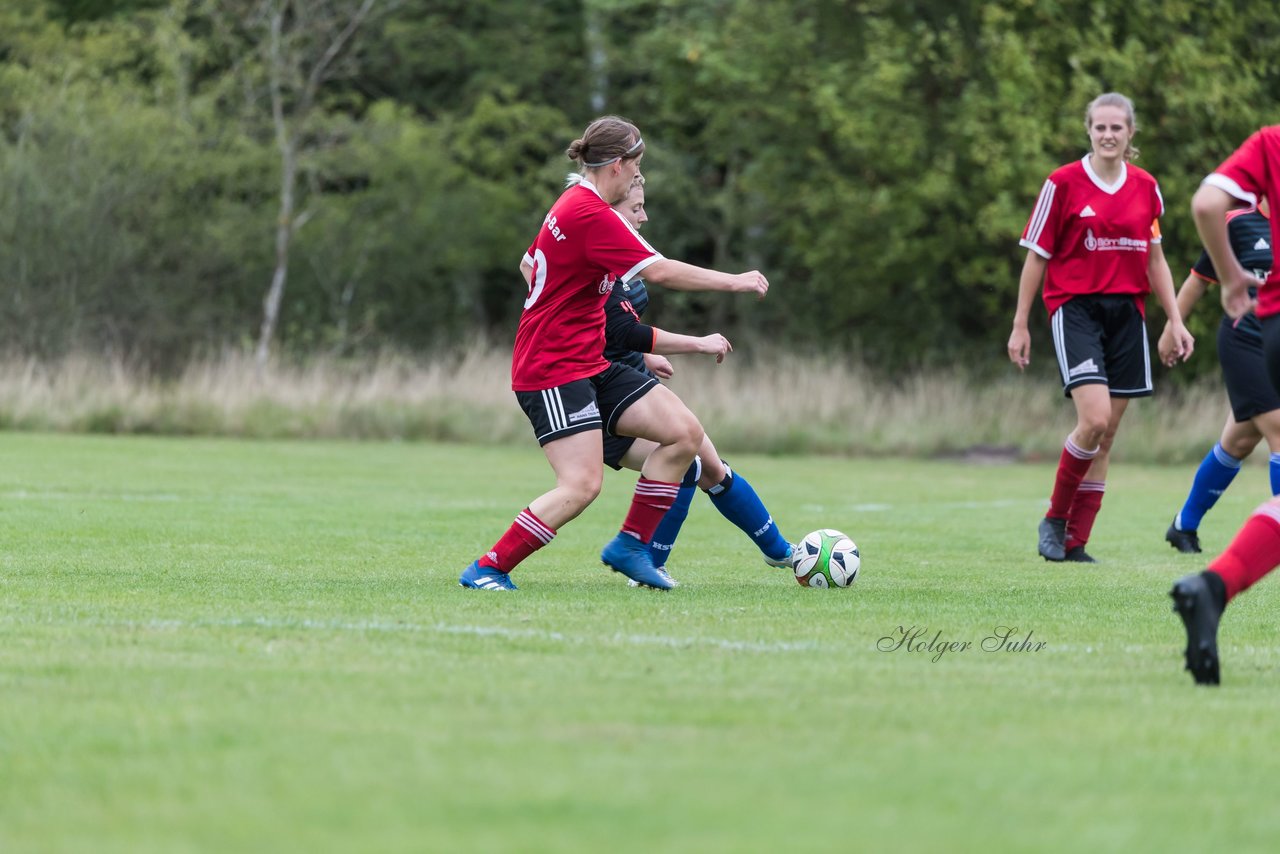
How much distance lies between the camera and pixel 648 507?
759 cm

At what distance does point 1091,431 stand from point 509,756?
579cm

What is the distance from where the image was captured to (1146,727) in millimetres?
4359

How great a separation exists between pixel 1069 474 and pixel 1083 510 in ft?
0.69

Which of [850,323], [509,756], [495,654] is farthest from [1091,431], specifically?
[850,323]

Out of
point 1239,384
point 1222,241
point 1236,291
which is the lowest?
point 1239,384

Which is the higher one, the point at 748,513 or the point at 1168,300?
the point at 1168,300

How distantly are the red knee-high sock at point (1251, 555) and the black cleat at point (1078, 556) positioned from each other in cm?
393

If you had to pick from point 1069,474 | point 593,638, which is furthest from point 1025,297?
point 593,638

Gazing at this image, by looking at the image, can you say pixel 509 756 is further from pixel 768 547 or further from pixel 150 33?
pixel 150 33

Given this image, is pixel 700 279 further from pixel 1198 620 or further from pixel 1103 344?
pixel 1103 344

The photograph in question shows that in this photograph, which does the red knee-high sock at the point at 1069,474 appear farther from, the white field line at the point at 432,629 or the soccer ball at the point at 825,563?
the white field line at the point at 432,629

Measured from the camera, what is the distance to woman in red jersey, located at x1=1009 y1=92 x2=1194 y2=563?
9008 millimetres

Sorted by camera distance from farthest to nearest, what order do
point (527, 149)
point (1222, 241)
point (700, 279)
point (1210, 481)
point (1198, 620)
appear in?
1. point (527, 149)
2. point (1210, 481)
3. point (700, 279)
4. point (1222, 241)
5. point (1198, 620)

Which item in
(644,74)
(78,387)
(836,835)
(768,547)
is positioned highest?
(644,74)
